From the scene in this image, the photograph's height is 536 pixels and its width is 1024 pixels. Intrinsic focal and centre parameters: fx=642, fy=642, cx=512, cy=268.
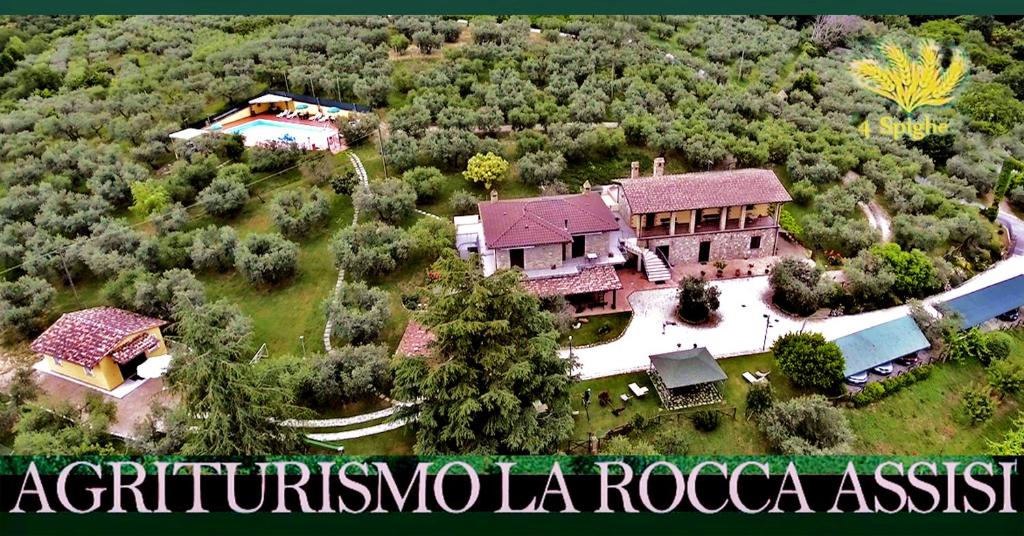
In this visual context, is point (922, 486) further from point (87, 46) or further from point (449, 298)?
point (87, 46)

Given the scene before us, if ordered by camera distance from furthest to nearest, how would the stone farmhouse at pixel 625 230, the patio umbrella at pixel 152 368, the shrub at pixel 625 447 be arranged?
the stone farmhouse at pixel 625 230 → the patio umbrella at pixel 152 368 → the shrub at pixel 625 447

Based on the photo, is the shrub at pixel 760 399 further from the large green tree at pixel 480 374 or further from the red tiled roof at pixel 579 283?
the red tiled roof at pixel 579 283

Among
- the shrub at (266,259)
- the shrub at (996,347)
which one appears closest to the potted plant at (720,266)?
the shrub at (996,347)

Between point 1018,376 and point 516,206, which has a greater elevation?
point 516,206

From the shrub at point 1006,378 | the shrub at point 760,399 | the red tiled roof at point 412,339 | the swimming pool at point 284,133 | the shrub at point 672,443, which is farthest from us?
the swimming pool at point 284,133

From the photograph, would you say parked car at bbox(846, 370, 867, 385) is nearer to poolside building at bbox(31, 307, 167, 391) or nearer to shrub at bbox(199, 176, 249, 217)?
poolside building at bbox(31, 307, 167, 391)

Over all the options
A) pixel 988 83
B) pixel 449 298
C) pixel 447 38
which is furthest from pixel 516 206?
pixel 988 83

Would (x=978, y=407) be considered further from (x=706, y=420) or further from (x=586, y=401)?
(x=586, y=401)
